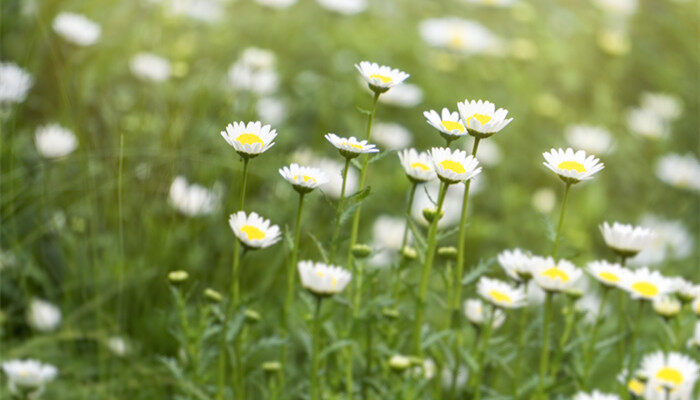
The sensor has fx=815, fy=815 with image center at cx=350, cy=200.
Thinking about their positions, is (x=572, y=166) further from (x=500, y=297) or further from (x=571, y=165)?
(x=500, y=297)

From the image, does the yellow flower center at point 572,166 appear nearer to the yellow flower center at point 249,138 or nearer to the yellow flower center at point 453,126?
the yellow flower center at point 453,126

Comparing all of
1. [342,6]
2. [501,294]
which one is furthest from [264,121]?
[501,294]

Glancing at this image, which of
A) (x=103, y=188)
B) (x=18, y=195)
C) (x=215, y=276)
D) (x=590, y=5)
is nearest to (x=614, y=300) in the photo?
(x=215, y=276)

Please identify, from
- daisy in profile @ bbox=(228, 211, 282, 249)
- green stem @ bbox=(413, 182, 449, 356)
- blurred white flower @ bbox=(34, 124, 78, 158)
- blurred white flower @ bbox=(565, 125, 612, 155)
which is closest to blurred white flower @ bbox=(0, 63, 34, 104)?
blurred white flower @ bbox=(34, 124, 78, 158)

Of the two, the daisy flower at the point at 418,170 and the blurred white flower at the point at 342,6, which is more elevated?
the blurred white flower at the point at 342,6

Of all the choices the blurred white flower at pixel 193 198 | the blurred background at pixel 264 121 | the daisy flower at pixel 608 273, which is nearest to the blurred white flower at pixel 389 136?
the blurred background at pixel 264 121

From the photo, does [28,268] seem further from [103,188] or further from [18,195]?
[103,188]

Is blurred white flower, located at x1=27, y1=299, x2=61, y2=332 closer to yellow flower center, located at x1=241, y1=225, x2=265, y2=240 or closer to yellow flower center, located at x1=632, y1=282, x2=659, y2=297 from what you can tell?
yellow flower center, located at x1=241, y1=225, x2=265, y2=240
